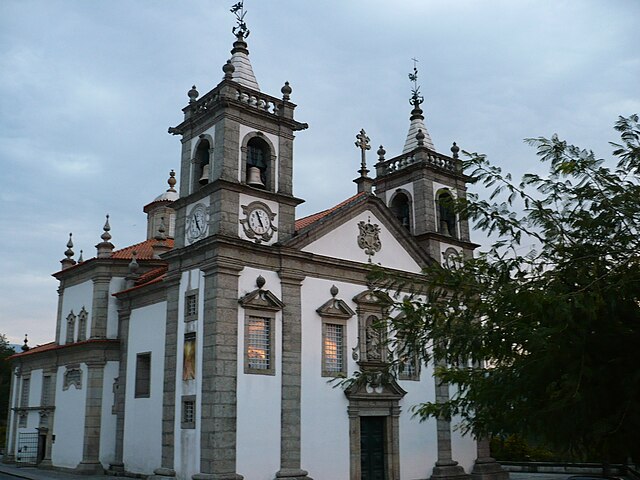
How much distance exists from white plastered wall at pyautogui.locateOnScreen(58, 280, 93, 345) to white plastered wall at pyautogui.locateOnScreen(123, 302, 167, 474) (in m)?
3.87

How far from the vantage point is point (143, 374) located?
73.4 ft

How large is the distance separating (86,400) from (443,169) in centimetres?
1662

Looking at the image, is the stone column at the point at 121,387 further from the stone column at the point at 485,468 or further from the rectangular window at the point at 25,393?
the stone column at the point at 485,468

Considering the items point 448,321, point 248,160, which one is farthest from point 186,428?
point 448,321

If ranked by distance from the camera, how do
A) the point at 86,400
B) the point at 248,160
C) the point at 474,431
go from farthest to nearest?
the point at 86,400
the point at 248,160
the point at 474,431

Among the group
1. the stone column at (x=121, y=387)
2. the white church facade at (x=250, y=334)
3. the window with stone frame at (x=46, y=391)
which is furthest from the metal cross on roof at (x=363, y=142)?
the window with stone frame at (x=46, y=391)

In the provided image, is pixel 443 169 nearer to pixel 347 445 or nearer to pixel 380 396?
pixel 380 396

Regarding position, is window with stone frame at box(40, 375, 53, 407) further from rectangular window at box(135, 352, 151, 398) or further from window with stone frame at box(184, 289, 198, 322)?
window with stone frame at box(184, 289, 198, 322)

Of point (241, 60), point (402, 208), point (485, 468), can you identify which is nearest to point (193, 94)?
point (241, 60)

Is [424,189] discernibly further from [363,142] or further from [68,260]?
[68,260]

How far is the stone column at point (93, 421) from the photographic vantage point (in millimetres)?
23297

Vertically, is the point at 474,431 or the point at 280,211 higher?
the point at 280,211

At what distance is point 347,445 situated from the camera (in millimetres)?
20375

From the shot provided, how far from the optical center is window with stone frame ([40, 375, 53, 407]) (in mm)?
27375
